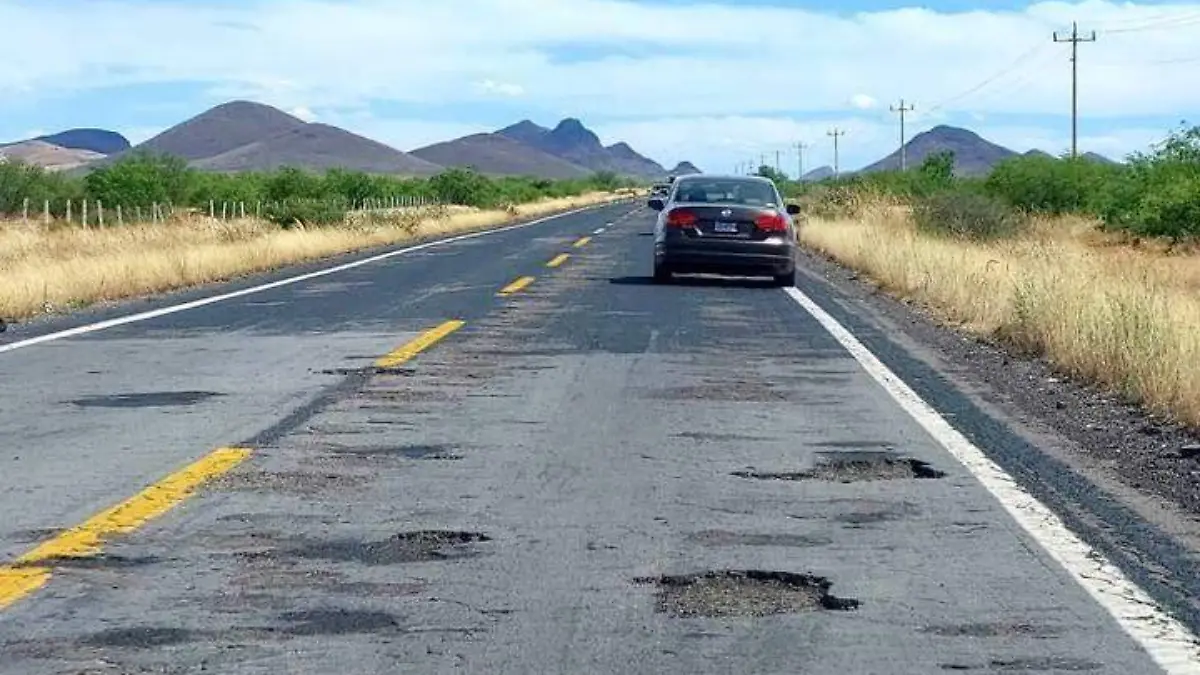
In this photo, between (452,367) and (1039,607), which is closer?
(1039,607)

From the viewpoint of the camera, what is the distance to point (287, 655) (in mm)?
5836

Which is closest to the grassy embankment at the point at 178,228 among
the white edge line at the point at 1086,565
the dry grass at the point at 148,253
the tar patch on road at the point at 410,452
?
the dry grass at the point at 148,253

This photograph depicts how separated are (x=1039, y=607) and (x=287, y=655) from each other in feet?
8.82

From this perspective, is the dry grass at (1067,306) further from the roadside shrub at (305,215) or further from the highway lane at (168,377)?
the roadside shrub at (305,215)

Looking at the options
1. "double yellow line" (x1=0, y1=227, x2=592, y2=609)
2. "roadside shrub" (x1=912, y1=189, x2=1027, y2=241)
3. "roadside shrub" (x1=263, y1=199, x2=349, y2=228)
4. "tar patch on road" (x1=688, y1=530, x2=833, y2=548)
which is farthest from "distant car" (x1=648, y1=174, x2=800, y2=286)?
"roadside shrub" (x1=263, y1=199, x2=349, y2=228)

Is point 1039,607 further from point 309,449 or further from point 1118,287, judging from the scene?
point 1118,287

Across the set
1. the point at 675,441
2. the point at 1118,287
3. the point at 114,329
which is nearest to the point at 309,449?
the point at 675,441

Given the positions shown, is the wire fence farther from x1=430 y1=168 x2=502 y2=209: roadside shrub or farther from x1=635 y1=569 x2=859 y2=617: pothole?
x1=635 y1=569 x2=859 y2=617: pothole

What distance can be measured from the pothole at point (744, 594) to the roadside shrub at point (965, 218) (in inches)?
1209

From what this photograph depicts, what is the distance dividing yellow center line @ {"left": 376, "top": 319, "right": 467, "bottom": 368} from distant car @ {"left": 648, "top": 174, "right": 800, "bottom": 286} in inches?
241

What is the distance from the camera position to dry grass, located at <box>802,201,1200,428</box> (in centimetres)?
1245

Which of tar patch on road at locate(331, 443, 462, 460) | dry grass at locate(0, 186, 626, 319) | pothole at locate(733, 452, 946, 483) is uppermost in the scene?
dry grass at locate(0, 186, 626, 319)

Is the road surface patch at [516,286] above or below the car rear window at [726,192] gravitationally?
below

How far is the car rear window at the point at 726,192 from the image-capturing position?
24.8 metres
